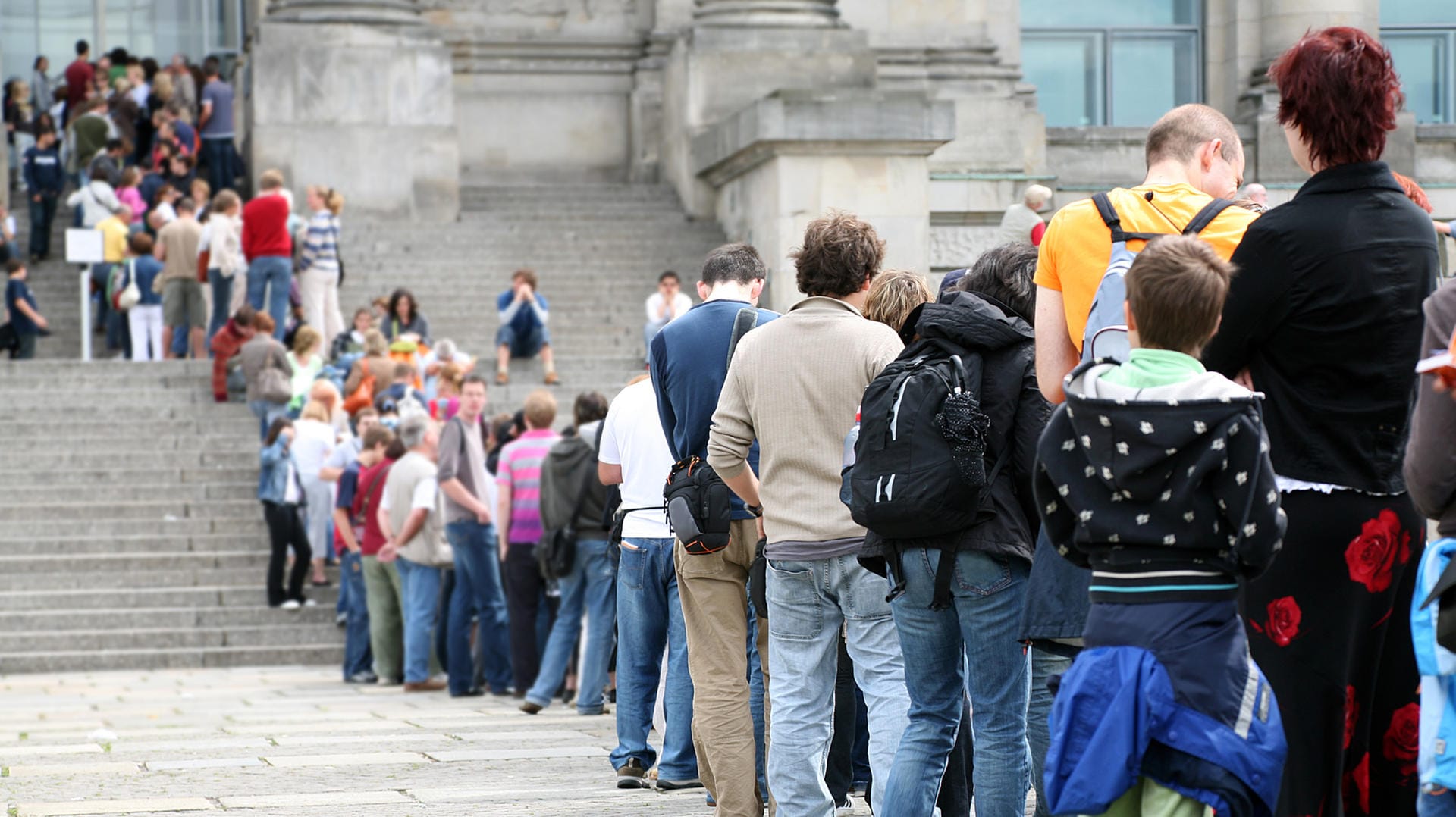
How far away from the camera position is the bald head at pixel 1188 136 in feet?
17.1

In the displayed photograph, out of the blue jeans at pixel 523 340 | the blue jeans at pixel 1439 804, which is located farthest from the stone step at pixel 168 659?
the blue jeans at pixel 1439 804

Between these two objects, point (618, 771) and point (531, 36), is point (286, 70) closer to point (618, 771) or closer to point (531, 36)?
point (531, 36)

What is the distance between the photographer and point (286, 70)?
2155cm

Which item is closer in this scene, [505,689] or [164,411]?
[505,689]

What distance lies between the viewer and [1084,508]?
4383 mm

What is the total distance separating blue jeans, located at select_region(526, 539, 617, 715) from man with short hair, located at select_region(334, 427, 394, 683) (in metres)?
2.51

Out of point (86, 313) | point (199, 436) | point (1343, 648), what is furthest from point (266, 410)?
point (1343, 648)

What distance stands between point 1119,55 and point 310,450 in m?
13.7

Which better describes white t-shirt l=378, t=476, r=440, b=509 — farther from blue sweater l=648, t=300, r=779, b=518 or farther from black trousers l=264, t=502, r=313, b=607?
blue sweater l=648, t=300, r=779, b=518

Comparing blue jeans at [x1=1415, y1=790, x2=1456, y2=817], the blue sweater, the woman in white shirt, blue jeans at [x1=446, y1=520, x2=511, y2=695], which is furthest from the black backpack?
the woman in white shirt

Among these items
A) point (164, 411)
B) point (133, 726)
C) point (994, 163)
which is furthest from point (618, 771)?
point (994, 163)

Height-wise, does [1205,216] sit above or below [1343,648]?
above

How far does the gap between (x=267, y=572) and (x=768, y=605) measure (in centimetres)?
1002

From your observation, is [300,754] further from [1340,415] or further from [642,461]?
[1340,415]
